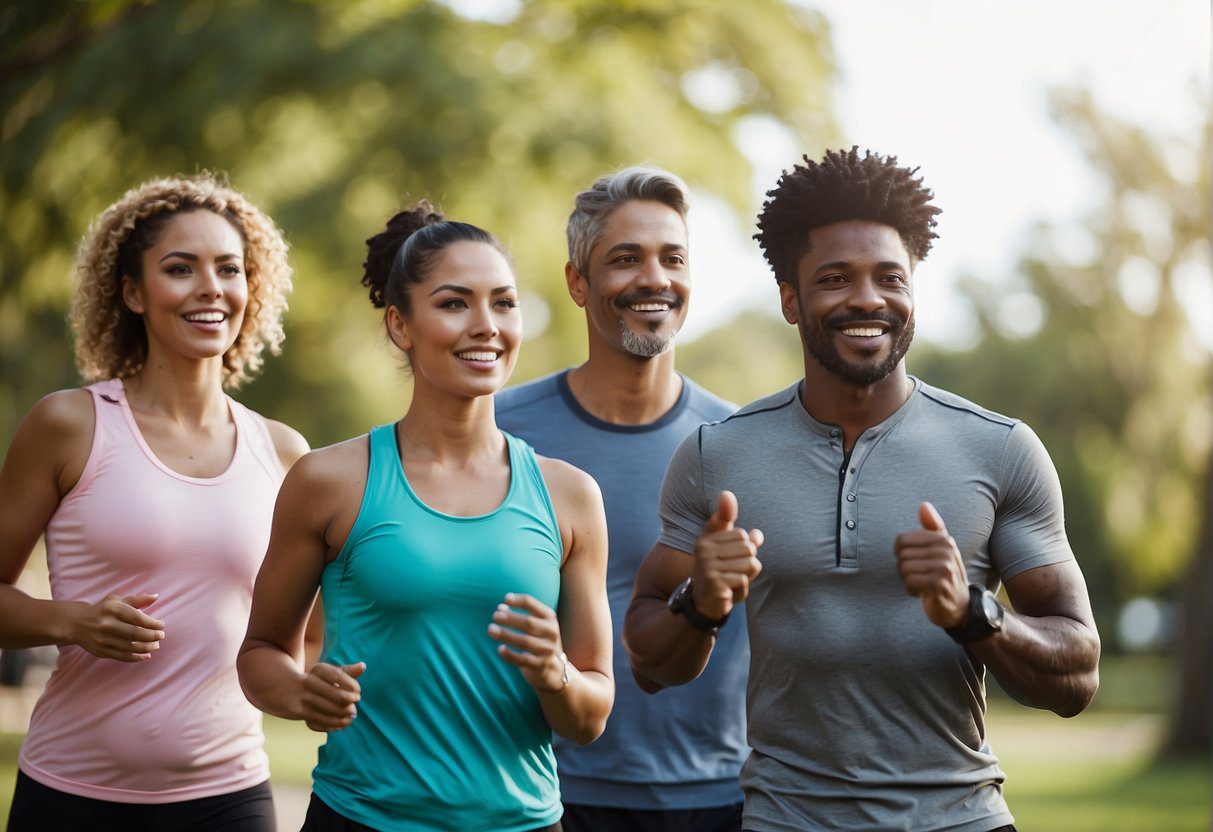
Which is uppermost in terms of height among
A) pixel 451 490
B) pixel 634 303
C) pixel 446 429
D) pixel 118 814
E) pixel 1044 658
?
pixel 634 303

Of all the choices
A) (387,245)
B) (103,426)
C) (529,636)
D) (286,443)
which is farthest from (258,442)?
(529,636)

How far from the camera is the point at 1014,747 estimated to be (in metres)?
22.4

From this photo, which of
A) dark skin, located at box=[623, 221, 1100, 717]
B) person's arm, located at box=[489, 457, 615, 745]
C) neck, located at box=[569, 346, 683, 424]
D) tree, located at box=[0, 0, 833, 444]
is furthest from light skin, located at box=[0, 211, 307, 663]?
tree, located at box=[0, 0, 833, 444]

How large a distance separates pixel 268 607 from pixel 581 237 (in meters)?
1.86

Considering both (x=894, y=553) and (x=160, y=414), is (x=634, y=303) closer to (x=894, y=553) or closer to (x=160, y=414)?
(x=160, y=414)

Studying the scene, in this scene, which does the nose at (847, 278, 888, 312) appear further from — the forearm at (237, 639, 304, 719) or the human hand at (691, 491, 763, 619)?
the forearm at (237, 639, 304, 719)

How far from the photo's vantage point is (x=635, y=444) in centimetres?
480

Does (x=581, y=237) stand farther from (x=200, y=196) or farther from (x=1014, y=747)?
(x=1014, y=747)

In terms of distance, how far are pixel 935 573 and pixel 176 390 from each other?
2.44 m

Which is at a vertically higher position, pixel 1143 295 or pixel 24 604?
pixel 1143 295

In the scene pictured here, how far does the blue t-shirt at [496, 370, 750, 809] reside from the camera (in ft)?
14.7

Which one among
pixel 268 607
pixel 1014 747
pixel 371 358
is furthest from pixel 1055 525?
pixel 1014 747

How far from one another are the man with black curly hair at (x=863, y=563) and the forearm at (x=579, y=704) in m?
0.17

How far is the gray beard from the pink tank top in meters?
1.30
